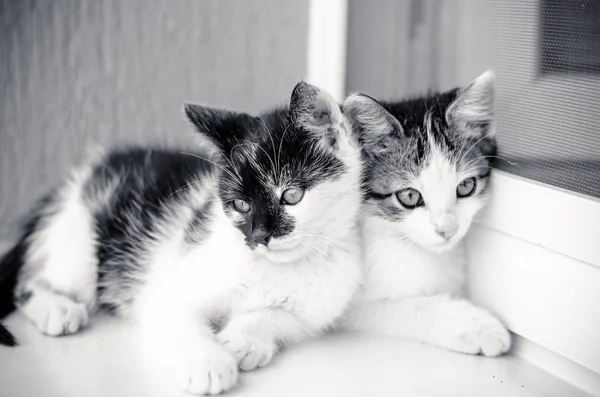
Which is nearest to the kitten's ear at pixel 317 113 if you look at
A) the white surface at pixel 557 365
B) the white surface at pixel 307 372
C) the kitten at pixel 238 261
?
the kitten at pixel 238 261

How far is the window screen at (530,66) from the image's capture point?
118cm

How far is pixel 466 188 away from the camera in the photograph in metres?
1.37

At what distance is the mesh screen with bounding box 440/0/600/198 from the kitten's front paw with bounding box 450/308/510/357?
32 centimetres

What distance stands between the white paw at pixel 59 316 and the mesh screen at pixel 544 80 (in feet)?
3.31

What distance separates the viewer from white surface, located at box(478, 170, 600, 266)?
3.78 feet

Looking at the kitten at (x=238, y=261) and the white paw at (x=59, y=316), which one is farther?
the white paw at (x=59, y=316)

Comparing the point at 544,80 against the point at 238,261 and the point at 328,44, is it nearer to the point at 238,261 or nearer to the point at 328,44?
the point at 238,261

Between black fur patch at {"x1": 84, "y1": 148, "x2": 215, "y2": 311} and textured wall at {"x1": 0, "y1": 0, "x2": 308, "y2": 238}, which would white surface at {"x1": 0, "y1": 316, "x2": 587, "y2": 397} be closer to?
black fur patch at {"x1": 84, "y1": 148, "x2": 215, "y2": 311}

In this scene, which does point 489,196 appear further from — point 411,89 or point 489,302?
point 411,89

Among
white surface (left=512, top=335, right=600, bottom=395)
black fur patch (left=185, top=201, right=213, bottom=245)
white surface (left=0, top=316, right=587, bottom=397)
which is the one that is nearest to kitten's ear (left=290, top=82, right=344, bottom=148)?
black fur patch (left=185, top=201, right=213, bottom=245)

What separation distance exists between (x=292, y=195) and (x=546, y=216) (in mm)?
507

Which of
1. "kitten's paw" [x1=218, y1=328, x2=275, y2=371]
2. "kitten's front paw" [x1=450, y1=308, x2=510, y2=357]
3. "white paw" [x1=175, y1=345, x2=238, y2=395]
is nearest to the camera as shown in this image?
"white paw" [x1=175, y1=345, x2=238, y2=395]

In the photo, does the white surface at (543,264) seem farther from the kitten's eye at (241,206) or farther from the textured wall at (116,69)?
the textured wall at (116,69)

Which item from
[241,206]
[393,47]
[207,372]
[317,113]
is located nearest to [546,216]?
[317,113]
